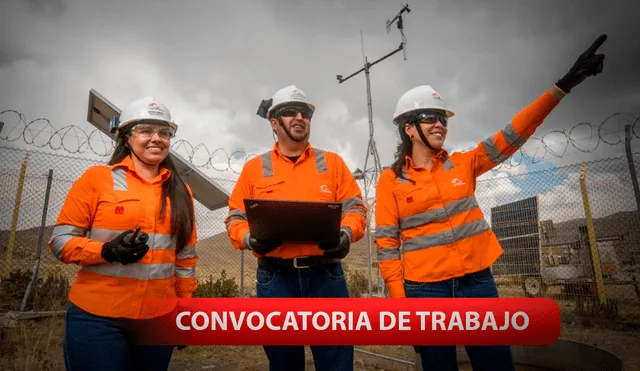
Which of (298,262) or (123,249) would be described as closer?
(123,249)

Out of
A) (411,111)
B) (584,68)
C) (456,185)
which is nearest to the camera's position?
(584,68)

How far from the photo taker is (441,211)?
2.70 meters

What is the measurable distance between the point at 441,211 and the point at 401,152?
69cm

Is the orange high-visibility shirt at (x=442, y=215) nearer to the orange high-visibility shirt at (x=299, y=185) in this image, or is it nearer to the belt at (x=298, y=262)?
the orange high-visibility shirt at (x=299, y=185)

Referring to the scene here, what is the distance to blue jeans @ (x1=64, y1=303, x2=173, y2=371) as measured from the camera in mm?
1936

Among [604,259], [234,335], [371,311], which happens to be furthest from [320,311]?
[604,259]

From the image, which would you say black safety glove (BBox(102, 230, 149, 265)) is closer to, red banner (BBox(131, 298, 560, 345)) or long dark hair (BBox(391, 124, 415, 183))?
red banner (BBox(131, 298, 560, 345))

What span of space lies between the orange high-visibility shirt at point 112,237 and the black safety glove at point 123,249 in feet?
0.26

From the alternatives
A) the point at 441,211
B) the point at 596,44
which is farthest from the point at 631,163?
the point at 441,211

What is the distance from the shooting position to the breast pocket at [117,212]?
84.6 inches

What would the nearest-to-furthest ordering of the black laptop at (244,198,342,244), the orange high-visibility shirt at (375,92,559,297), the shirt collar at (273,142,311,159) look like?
the black laptop at (244,198,342,244) < the orange high-visibility shirt at (375,92,559,297) < the shirt collar at (273,142,311,159)

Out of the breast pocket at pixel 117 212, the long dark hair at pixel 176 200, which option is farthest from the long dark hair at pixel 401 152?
the breast pocket at pixel 117 212

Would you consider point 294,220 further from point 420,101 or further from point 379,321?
point 420,101

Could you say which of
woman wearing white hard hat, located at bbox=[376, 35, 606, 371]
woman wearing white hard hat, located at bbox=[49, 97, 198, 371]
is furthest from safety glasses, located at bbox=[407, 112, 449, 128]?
woman wearing white hard hat, located at bbox=[49, 97, 198, 371]
